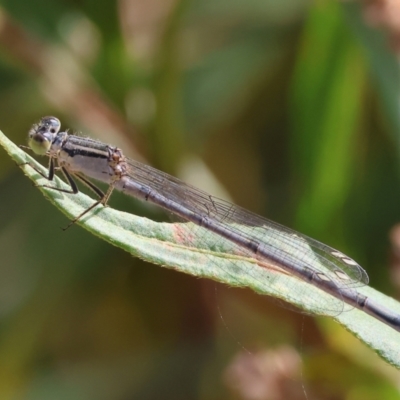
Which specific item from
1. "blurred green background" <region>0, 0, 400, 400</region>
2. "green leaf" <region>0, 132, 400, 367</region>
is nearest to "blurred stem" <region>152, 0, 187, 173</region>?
"blurred green background" <region>0, 0, 400, 400</region>

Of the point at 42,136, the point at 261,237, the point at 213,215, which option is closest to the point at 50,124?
the point at 42,136

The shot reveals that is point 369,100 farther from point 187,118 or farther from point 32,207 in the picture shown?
point 32,207

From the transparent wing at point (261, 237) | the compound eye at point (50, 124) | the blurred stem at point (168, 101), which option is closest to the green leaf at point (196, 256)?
the transparent wing at point (261, 237)

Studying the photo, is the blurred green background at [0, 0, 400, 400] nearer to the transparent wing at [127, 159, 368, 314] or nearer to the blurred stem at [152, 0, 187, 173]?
the blurred stem at [152, 0, 187, 173]

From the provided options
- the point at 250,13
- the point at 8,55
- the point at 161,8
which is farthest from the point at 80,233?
the point at 250,13

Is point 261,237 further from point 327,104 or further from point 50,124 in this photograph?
point 327,104

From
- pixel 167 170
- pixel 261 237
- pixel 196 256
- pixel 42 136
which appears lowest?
pixel 167 170
